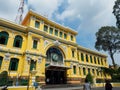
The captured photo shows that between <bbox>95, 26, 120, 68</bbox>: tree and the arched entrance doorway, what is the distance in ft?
62.3

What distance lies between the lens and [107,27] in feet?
129

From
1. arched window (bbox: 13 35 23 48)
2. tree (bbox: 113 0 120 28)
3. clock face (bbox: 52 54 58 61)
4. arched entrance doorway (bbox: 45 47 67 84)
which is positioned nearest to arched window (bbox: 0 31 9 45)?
arched window (bbox: 13 35 23 48)

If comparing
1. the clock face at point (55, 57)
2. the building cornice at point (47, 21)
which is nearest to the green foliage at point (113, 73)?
the building cornice at point (47, 21)

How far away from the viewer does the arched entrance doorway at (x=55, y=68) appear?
24156 mm

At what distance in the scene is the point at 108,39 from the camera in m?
38.5

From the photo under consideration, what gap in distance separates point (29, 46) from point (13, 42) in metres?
2.79

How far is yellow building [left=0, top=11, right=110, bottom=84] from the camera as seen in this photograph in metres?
19.6

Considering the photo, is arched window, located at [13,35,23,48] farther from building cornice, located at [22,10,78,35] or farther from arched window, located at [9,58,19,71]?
building cornice, located at [22,10,78,35]

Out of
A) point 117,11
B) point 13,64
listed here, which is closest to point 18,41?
point 13,64

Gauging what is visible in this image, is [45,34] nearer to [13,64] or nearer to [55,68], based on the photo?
[55,68]

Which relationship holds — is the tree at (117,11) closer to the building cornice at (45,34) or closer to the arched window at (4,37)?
the building cornice at (45,34)

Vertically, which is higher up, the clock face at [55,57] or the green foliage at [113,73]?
the clock face at [55,57]

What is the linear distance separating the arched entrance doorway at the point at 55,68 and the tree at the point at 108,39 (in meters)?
19.0

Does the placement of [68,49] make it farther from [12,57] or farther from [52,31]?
[12,57]
